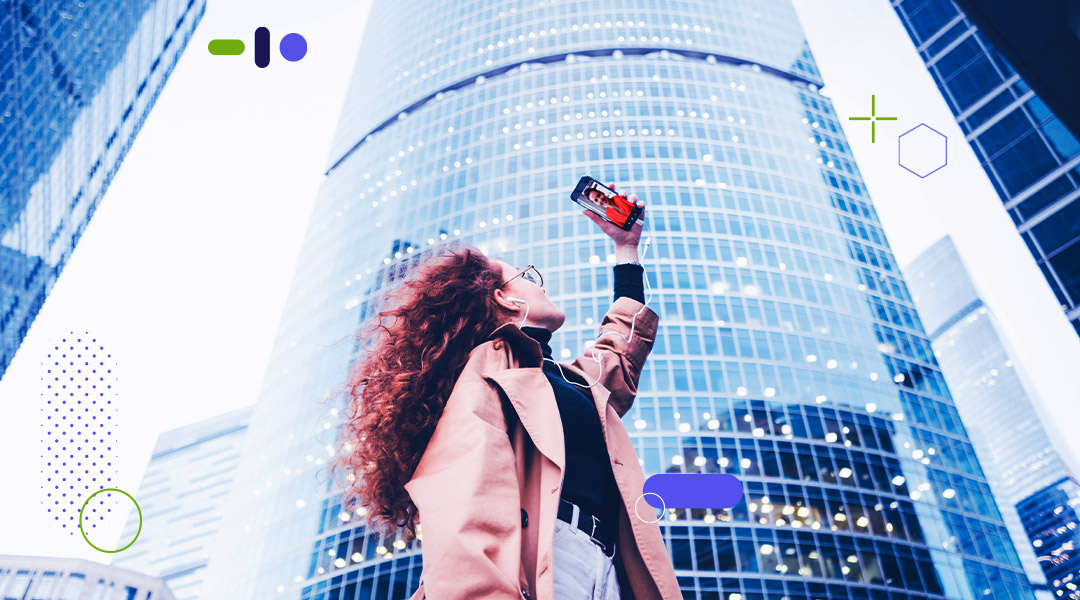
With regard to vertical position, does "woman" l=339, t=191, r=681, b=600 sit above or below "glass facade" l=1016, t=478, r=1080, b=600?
below

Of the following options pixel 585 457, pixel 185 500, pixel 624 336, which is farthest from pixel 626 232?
pixel 185 500

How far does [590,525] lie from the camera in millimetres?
2572

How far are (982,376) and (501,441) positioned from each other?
172318 mm

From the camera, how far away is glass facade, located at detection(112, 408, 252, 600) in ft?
417

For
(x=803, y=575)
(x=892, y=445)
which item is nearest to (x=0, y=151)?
(x=803, y=575)

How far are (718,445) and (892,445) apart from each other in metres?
12.5

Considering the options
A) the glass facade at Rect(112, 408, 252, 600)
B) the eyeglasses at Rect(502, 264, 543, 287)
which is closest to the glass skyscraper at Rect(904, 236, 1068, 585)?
the eyeglasses at Rect(502, 264, 543, 287)

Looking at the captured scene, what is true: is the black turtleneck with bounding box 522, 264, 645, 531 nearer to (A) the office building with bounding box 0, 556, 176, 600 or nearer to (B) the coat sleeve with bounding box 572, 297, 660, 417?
(B) the coat sleeve with bounding box 572, 297, 660, 417

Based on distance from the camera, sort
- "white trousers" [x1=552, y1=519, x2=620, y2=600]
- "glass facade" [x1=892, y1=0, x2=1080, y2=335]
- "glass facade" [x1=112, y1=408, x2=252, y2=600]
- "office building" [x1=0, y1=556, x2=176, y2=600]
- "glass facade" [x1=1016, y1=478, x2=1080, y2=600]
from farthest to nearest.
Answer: "glass facade" [x1=112, y1=408, x2=252, y2=600]
"glass facade" [x1=1016, y1=478, x2=1080, y2=600]
"office building" [x1=0, y1=556, x2=176, y2=600]
"glass facade" [x1=892, y1=0, x2=1080, y2=335]
"white trousers" [x1=552, y1=519, x2=620, y2=600]

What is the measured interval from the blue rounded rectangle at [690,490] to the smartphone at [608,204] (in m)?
1.35

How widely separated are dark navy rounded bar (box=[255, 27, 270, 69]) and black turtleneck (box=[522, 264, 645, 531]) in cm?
540

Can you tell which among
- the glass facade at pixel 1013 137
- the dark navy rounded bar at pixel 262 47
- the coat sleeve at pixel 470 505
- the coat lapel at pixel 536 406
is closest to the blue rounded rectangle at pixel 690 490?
the coat lapel at pixel 536 406

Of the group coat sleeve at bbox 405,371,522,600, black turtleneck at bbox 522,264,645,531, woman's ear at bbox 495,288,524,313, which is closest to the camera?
coat sleeve at bbox 405,371,522,600

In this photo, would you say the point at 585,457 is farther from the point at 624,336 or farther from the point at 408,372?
the point at 624,336
